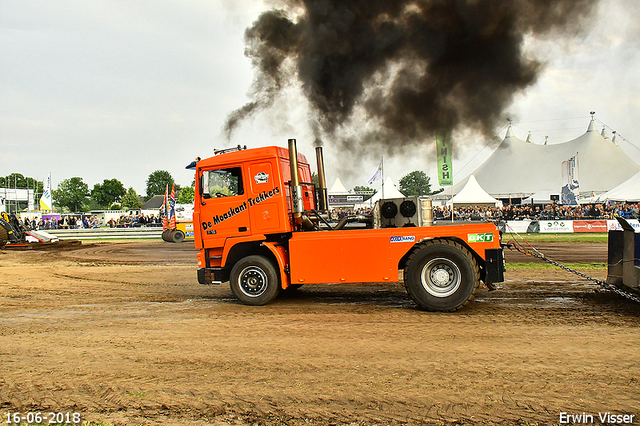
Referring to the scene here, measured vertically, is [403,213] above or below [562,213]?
above

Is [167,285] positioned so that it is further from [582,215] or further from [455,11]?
[582,215]

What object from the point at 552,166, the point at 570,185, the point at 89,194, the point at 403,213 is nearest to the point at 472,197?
the point at 570,185

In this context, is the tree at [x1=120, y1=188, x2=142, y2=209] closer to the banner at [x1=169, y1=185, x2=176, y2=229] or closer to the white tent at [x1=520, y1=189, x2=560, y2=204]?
the banner at [x1=169, y1=185, x2=176, y2=229]

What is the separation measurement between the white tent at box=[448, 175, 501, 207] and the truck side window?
34.4 meters

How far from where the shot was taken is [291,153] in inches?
304

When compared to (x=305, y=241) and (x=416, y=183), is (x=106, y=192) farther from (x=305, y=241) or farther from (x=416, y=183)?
(x=305, y=241)

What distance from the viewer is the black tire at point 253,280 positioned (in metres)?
7.98

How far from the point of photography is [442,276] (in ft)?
23.7

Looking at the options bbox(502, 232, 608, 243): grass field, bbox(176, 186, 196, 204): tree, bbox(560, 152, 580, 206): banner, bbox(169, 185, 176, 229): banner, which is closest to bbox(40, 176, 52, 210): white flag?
bbox(169, 185, 176, 229): banner

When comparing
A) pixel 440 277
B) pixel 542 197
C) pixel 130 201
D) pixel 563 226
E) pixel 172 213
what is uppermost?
pixel 130 201

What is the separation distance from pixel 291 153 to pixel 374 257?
7.38 ft

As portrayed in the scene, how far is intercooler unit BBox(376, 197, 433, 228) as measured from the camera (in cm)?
766

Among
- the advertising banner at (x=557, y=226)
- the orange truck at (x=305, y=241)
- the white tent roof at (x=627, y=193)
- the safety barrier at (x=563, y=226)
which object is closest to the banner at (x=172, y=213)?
the orange truck at (x=305, y=241)

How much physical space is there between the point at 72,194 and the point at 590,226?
343 feet
